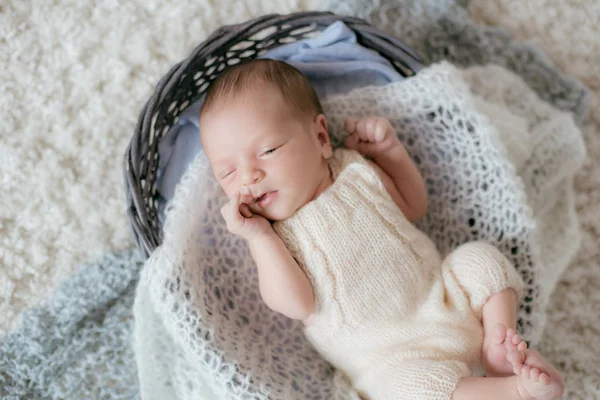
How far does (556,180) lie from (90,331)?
1086 mm

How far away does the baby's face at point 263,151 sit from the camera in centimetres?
110

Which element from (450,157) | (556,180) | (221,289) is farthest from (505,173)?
(221,289)

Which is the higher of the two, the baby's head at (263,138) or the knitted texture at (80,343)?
the baby's head at (263,138)

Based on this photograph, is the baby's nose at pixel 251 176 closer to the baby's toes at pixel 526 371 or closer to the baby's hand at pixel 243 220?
the baby's hand at pixel 243 220

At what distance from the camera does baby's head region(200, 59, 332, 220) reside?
1.10m

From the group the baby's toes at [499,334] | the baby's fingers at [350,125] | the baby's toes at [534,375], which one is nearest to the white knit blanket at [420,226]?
the baby's fingers at [350,125]

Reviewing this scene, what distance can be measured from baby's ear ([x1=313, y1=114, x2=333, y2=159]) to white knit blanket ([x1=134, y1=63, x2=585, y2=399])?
0.12 m

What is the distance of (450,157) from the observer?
4.26 ft

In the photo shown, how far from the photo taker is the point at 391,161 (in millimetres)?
1253

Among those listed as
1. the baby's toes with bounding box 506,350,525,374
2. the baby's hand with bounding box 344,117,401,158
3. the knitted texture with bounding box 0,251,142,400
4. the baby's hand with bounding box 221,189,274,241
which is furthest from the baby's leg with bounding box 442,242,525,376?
the knitted texture with bounding box 0,251,142,400

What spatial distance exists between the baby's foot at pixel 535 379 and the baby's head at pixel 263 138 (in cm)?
46

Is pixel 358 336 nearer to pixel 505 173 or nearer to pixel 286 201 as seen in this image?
pixel 286 201

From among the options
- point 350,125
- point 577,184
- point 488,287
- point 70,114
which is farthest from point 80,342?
point 577,184

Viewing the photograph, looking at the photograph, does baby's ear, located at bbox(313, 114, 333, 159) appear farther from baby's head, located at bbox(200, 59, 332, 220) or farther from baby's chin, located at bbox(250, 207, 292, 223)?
baby's chin, located at bbox(250, 207, 292, 223)
